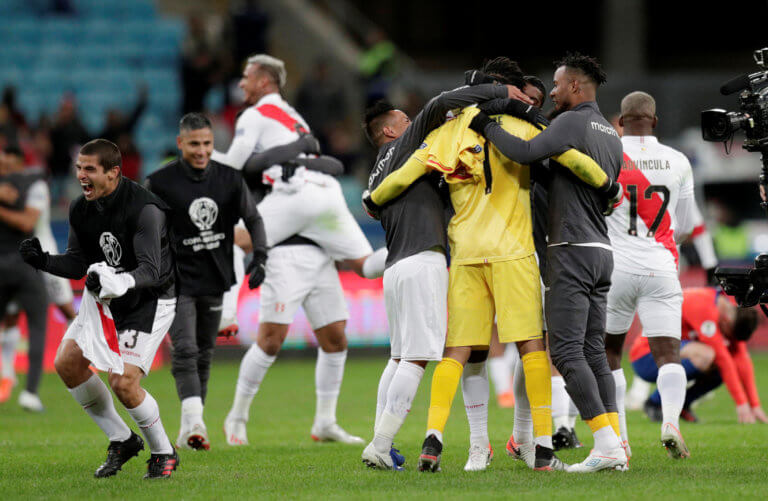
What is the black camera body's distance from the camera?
21.8ft

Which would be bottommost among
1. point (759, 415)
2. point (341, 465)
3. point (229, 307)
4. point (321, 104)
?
point (759, 415)

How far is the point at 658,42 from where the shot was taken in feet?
92.0

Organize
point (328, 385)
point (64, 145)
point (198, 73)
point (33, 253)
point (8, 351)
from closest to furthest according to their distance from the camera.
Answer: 1. point (33, 253)
2. point (328, 385)
3. point (8, 351)
4. point (64, 145)
5. point (198, 73)

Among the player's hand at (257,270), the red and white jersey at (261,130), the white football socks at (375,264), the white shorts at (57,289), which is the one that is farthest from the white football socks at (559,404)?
the white shorts at (57,289)

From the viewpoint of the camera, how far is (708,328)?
33.2 feet

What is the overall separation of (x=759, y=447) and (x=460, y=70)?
20.4 metres

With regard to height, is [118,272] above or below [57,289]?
above

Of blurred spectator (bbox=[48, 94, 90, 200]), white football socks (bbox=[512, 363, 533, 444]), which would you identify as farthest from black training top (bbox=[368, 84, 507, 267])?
blurred spectator (bbox=[48, 94, 90, 200])

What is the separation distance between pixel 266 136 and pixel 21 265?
12.2ft

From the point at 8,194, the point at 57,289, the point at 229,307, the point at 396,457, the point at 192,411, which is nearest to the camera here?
the point at 396,457

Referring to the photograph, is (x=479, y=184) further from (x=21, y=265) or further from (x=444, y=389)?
(x=21, y=265)

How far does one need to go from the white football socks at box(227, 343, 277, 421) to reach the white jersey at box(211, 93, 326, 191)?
1.37 meters

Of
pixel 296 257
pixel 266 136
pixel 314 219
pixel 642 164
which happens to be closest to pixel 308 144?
pixel 266 136

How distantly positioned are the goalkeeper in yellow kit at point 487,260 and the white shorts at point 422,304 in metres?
0.07
